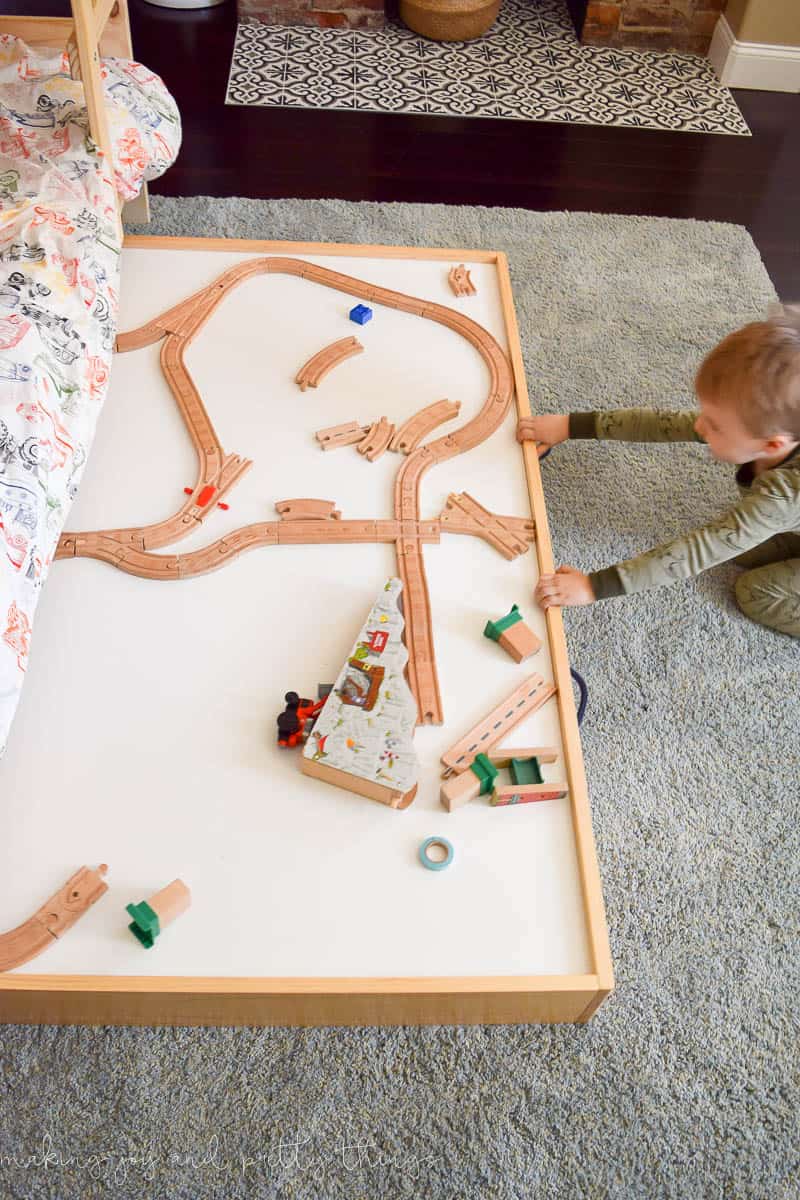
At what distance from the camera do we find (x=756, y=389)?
1.29 metres

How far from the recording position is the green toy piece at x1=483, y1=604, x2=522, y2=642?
1299 millimetres

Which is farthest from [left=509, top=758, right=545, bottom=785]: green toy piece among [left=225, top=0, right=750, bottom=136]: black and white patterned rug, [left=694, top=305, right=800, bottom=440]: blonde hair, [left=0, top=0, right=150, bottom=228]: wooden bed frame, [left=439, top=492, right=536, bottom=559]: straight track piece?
[left=225, top=0, right=750, bottom=136]: black and white patterned rug

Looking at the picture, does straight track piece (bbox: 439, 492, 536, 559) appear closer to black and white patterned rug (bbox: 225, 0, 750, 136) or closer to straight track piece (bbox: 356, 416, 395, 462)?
straight track piece (bbox: 356, 416, 395, 462)

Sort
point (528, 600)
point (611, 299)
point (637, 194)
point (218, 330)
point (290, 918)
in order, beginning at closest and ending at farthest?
point (290, 918), point (528, 600), point (218, 330), point (611, 299), point (637, 194)

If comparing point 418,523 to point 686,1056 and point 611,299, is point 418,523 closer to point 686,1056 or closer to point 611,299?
point 686,1056

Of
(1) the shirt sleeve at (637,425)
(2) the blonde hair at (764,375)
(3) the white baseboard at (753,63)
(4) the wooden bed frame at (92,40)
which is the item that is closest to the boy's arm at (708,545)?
(2) the blonde hair at (764,375)

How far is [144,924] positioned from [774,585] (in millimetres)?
1164

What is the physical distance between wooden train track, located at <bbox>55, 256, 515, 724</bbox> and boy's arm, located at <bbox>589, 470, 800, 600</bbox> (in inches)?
10.4

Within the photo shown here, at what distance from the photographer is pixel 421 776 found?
118 cm

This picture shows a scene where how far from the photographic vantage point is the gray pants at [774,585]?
1.66m

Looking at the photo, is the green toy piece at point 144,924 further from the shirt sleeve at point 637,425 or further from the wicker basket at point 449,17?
the wicker basket at point 449,17

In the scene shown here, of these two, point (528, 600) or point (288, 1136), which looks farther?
point (528, 600)

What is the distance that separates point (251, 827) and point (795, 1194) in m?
0.78

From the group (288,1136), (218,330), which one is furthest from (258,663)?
(218,330)
